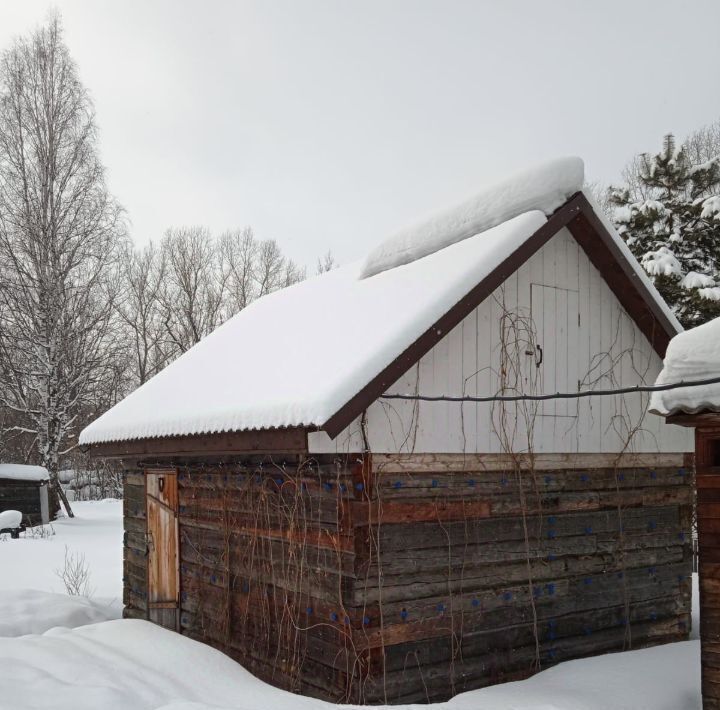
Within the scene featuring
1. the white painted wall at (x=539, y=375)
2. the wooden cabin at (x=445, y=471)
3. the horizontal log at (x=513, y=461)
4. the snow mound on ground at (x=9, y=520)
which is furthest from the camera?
the snow mound on ground at (x=9, y=520)

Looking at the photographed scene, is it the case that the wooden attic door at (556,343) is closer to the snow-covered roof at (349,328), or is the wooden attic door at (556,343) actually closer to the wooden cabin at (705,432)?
the snow-covered roof at (349,328)

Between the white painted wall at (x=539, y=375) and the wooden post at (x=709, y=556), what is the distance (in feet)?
6.35

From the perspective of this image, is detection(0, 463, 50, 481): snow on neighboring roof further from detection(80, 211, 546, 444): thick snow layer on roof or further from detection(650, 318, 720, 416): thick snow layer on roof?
detection(650, 318, 720, 416): thick snow layer on roof

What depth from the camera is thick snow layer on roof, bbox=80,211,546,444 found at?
6.02 metres

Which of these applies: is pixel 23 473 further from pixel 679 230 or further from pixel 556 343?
pixel 556 343

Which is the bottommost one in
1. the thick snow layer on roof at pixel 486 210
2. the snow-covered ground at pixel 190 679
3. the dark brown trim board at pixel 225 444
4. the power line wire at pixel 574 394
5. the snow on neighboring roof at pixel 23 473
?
the snow-covered ground at pixel 190 679

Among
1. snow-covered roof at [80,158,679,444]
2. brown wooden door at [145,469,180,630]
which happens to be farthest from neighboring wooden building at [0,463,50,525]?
brown wooden door at [145,469,180,630]

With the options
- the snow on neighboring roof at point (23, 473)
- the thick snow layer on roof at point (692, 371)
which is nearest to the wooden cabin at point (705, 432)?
the thick snow layer on roof at point (692, 371)

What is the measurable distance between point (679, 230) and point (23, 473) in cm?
1834

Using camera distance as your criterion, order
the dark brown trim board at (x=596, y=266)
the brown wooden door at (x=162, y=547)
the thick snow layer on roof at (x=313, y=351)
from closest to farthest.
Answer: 1. the dark brown trim board at (x=596, y=266)
2. the thick snow layer on roof at (x=313, y=351)
3. the brown wooden door at (x=162, y=547)

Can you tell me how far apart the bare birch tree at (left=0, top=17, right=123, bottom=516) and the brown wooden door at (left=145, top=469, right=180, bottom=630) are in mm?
13211

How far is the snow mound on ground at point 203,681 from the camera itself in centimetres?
557

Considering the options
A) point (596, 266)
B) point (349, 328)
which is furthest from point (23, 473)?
point (596, 266)

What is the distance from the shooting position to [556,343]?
7.67 meters
